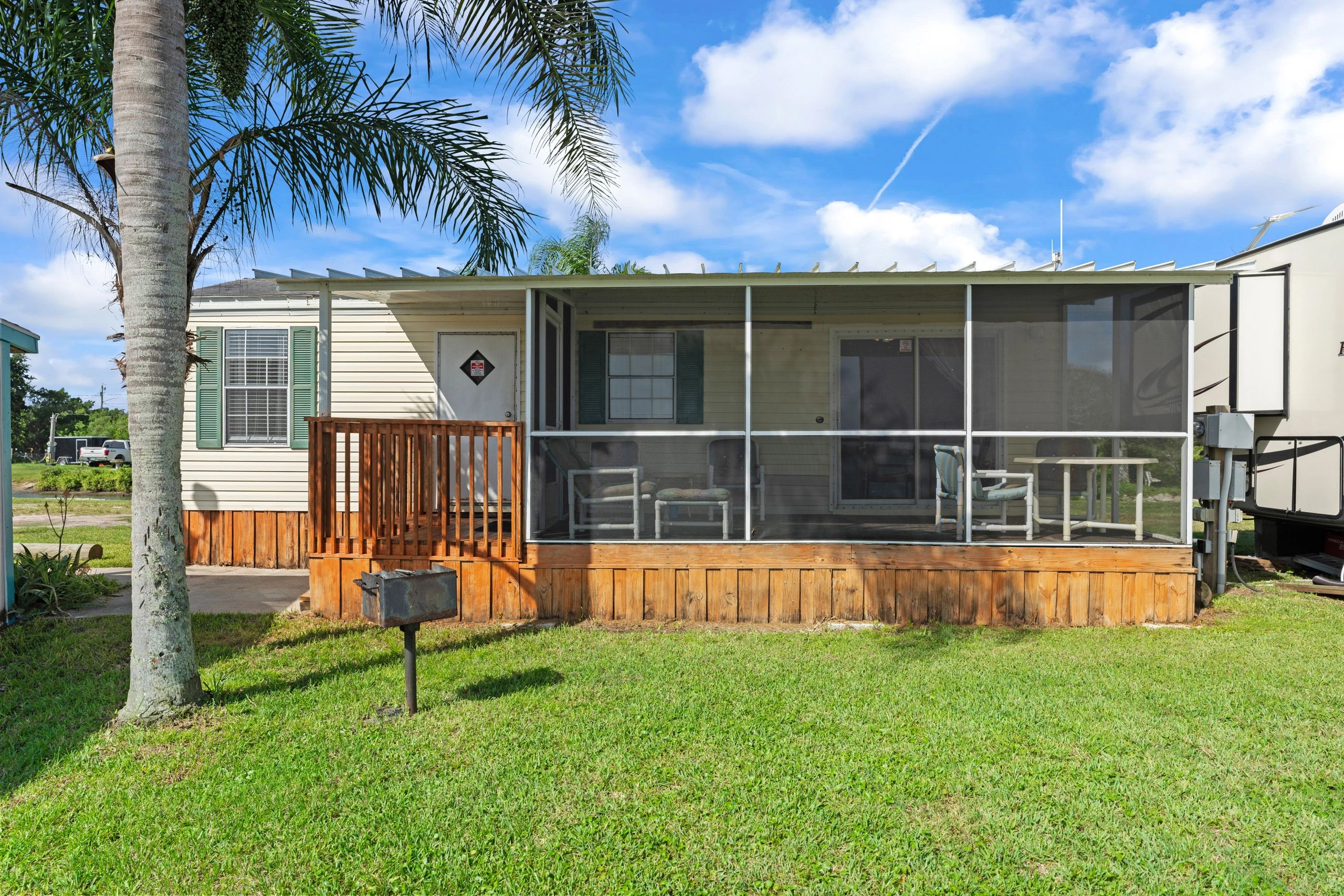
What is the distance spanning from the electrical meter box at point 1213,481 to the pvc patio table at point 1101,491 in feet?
1.86

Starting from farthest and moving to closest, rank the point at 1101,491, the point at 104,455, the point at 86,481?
the point at 104,455 → the point at 86,481 → the point at 1101,491

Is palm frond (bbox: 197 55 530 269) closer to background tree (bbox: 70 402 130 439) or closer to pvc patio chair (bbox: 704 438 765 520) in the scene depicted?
pvc patio chair (bbox: 704 438 765 520)

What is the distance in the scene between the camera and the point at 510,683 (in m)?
4.11

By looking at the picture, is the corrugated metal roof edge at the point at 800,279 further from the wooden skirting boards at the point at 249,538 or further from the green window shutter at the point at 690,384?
the wooden skirting boards at the point at 249,538

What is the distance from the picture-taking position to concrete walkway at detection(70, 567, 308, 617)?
592 centimetres

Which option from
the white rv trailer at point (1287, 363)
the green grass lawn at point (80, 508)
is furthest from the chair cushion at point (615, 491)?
the green grass lawn at point (80, 508)

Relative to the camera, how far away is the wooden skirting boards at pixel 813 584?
544 cm

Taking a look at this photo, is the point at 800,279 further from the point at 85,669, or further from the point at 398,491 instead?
the point at 85,669

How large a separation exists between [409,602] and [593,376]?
4.38 m

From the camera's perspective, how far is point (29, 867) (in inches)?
93.6

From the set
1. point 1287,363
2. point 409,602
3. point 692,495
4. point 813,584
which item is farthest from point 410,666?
point 1287,363

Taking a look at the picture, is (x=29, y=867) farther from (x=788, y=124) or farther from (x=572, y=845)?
(x=788, y=124)

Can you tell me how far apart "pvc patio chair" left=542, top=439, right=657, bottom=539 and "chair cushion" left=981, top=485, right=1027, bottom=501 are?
2.56m

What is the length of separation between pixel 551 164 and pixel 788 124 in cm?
964
